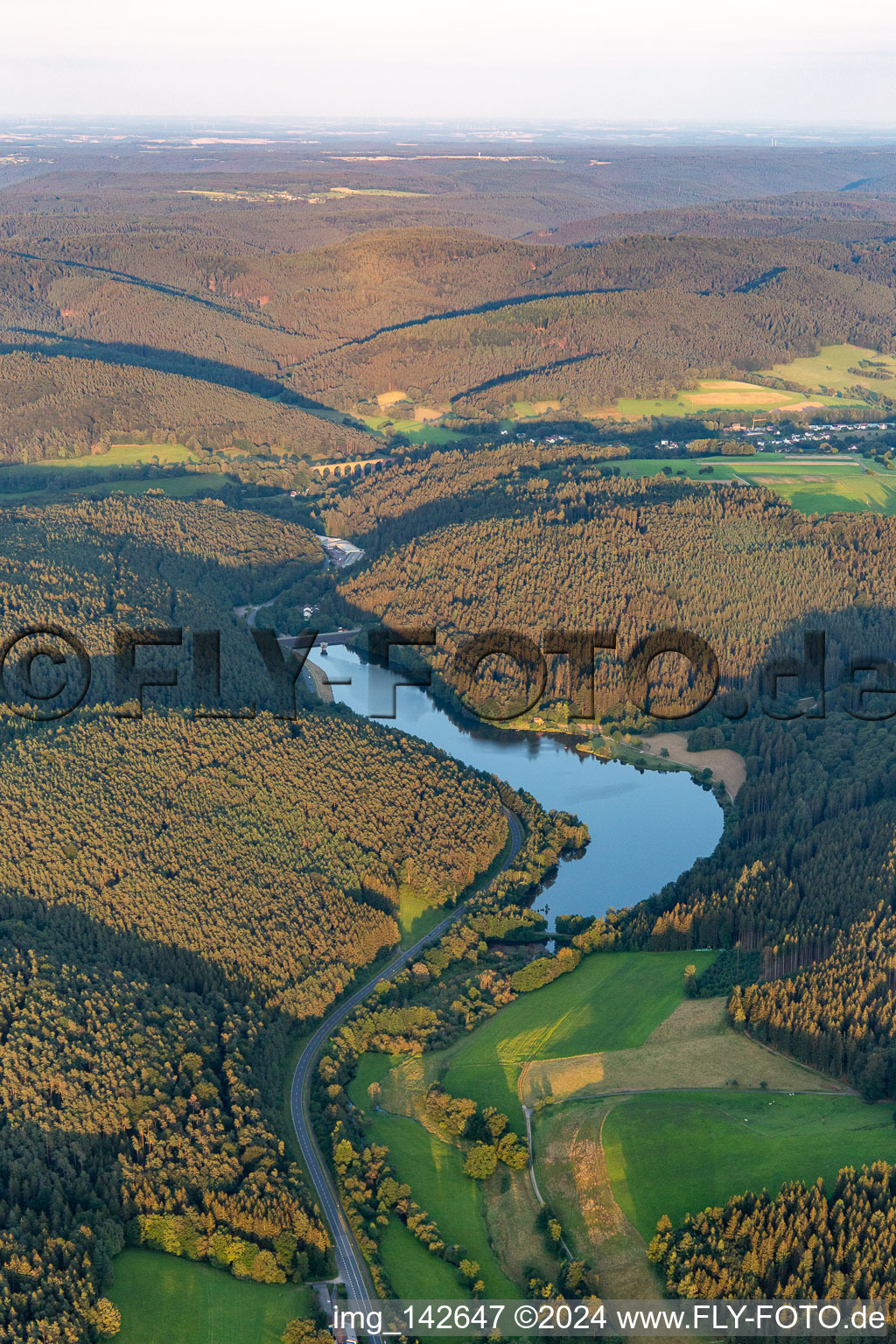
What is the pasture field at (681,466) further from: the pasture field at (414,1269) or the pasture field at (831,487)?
the pasture field at (414,1269)

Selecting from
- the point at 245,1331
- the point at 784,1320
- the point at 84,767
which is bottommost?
the point at 245,1331

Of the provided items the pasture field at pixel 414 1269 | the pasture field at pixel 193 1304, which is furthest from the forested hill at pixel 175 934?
the pasture field at pixel 414 1269

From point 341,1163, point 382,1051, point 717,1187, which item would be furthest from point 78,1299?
point 717,1187

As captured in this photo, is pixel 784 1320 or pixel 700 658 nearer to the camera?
pixel 784 1320

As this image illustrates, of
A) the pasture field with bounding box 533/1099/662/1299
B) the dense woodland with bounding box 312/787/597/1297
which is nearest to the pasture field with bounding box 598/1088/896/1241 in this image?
the pasture field with bounding box 533/1099/662/1299

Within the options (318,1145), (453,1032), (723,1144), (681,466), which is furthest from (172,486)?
(723,1144)

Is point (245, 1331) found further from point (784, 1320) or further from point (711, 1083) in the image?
point (711, 1083)
